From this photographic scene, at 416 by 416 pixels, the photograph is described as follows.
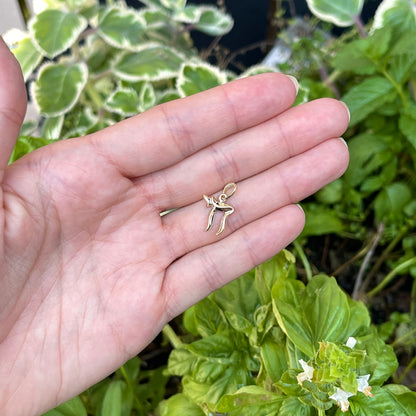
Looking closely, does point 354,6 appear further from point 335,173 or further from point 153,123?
point 153,123

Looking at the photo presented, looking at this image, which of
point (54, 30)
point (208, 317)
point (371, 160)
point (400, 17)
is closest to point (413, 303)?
point (371, 160)

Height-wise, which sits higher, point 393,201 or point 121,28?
point 121,28

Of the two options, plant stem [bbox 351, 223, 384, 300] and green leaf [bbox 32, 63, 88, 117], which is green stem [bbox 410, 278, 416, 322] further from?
green leaf [bbox 32, 63, 88, 117]

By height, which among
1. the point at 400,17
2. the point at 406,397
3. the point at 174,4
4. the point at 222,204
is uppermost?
the point at 174,4

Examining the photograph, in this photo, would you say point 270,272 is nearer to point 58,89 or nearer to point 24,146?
point 24,146

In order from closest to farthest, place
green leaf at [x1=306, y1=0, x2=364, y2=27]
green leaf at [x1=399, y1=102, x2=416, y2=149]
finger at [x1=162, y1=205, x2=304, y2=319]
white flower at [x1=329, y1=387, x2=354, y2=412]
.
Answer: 1. white flower at [x1=329, y1=387, x2=354, y2=412]
2. finger at [x1=162, y1=205, x2=304, y2=319]
3. green leaf at [x1=399, y1=102, x2=416, y2=149]
4. green leaf at [x1=306, y1=0, x2=364, y2=27]

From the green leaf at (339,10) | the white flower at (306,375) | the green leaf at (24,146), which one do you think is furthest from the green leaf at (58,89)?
the white flower at (306,375)

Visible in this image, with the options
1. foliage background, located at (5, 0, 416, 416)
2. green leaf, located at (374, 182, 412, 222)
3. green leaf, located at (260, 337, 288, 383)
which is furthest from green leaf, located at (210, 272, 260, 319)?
green leaf, located at (374, 182, 412, 222)
